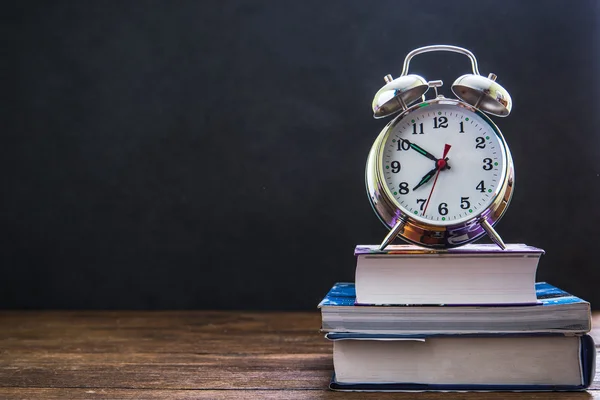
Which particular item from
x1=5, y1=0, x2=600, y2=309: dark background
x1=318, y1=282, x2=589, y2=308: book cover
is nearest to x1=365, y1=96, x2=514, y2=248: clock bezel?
x1=318, y1=282, x2=589, y2=308: book cover

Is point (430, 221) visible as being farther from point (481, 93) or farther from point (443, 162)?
point (481, 93)

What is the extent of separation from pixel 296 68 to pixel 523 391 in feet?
4.78

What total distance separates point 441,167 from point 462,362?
0.31 meters

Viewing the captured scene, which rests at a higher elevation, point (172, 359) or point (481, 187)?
point (481, 187)

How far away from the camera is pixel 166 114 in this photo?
85.4 inches

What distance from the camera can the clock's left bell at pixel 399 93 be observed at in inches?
40.1

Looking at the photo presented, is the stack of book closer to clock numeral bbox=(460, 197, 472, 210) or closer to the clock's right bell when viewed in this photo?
clock numeral bbox=(460, 197, 472, 210)

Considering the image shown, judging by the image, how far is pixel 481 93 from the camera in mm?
1021

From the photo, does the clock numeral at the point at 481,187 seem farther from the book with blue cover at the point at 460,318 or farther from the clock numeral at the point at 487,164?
the book with blue cover at the point at 460,318

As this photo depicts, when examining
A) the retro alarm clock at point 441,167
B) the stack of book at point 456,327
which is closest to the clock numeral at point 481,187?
the retro alarm clock at point 441,167

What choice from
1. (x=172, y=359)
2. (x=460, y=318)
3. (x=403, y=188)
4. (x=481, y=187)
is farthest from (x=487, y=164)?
(x=172, y=359)

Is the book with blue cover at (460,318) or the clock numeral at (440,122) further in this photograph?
the clock numeral at (440,122)

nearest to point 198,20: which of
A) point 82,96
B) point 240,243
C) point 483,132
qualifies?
point 82,96

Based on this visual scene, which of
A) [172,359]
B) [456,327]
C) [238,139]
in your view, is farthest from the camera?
[238,139]
